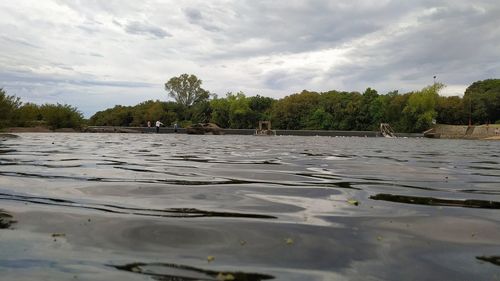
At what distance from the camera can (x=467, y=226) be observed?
11.0 feet

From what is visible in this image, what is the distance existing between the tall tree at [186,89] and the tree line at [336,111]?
39.8 ft

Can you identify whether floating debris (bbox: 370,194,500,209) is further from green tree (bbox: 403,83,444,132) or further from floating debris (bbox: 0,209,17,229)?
green tree (bbox: 403,83,444,132)

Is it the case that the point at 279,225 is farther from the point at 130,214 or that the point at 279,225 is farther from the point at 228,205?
the point at 130,214

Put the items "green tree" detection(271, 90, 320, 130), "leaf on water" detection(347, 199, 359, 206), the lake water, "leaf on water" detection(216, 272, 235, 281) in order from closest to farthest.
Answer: "leaf on water" detection(216, 272, 235, 281), the lake water, "leaf on water" detection(347, 199, 359, 206), "green tree" detection(271, 90, 320, 130)

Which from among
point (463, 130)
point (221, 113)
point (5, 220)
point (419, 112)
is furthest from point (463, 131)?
point (5, 220)

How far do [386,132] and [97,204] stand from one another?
185 ft

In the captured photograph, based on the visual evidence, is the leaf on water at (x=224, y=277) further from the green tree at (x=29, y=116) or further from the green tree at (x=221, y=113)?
the green tree at (x=221, y=113)

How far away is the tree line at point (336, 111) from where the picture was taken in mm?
69688

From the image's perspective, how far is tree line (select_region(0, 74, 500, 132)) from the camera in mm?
69688

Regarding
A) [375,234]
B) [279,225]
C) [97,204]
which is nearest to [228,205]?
[279,225]

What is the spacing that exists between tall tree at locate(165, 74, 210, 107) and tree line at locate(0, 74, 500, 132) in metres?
12.1

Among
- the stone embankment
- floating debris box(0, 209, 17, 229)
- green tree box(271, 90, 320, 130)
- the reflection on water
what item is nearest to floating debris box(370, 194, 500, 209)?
the reflection on water

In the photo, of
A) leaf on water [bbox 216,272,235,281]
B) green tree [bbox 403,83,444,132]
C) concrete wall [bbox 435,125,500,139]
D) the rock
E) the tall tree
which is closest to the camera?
leaf on water [bbox 216,272,235,281]

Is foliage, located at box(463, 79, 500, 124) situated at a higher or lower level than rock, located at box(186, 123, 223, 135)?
higher
